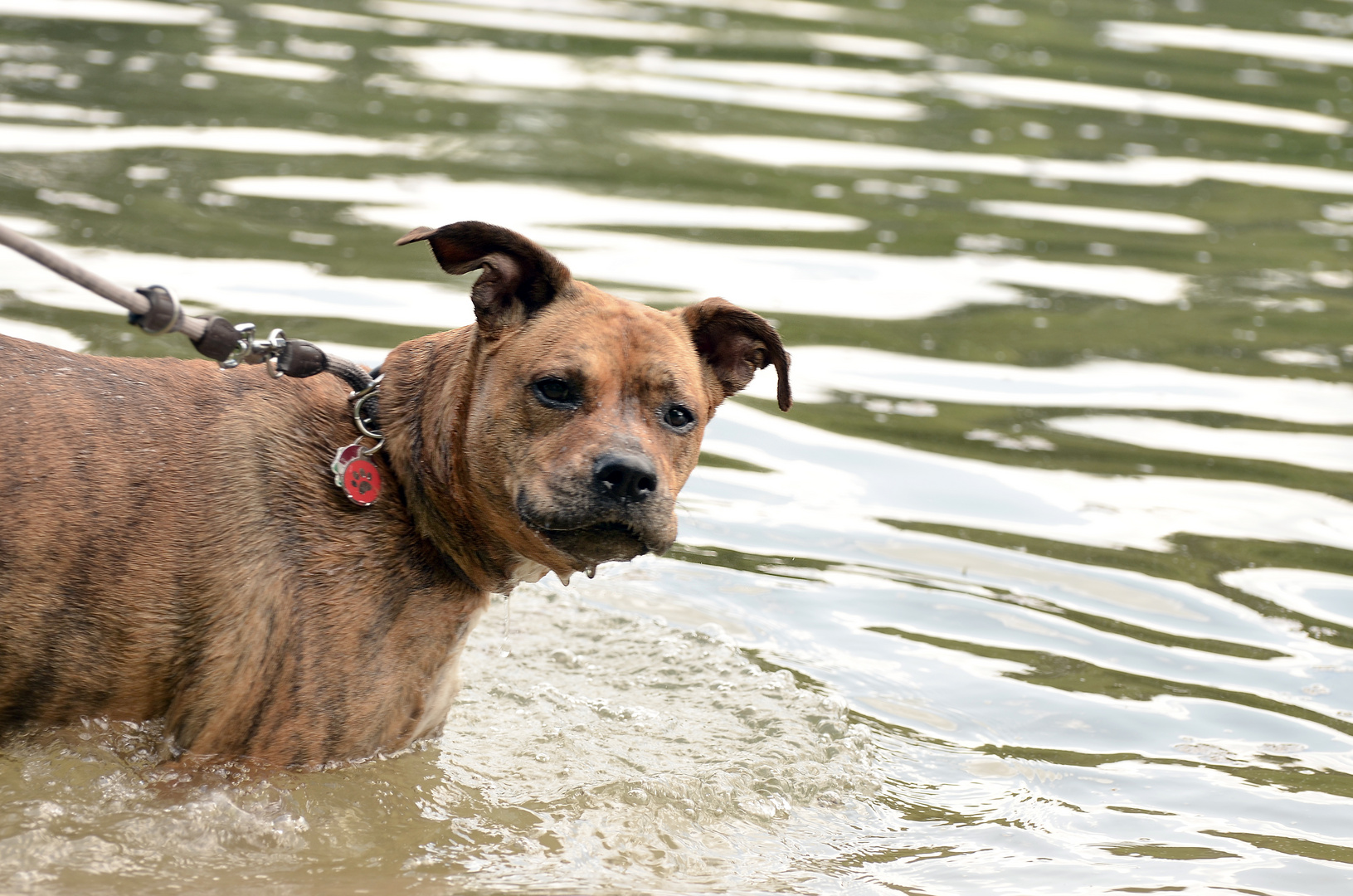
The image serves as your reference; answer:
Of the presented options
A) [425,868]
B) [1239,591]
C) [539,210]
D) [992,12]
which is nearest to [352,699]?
[425,868]

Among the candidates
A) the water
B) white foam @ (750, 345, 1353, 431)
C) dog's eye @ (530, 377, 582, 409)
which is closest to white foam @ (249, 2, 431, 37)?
the water

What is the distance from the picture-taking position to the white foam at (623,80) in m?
14.9

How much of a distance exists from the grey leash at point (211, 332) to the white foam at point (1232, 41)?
1490cm

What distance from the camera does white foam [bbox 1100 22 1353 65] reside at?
1766cm

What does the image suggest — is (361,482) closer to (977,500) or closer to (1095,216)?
(977,500)

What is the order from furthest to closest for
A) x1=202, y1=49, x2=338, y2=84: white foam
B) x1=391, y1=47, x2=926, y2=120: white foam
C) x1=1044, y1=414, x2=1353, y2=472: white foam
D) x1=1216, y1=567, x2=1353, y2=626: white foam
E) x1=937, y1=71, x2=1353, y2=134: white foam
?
x1=937, y1=71, x2=1353, y2=134: white foam < x1=391, y1=47, x2=926, y2=120: white foam < x1=202, y1=49, x2=338, y2=84: white foam < x1=1044, y1=414, x2=1353, y2=472: white foam < x1=1216, y1=567, x2=1353, y2=626: white foam

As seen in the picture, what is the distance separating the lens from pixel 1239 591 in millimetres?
7484

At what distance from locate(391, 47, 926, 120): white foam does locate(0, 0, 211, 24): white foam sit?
86.7 inches

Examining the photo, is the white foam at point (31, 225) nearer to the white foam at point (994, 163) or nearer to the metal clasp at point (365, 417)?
the white foam at point (994, 163)

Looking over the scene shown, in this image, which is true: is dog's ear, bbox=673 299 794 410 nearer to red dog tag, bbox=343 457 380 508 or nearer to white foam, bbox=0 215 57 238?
red dog tag, bbox=343 457 380 508

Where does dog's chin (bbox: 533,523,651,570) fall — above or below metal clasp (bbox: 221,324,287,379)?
below

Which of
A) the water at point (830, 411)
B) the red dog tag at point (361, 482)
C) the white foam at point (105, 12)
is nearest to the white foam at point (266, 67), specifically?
the water at point (830, 411)

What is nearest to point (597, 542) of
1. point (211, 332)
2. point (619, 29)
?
point (211, 332)

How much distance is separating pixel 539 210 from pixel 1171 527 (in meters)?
5.56
